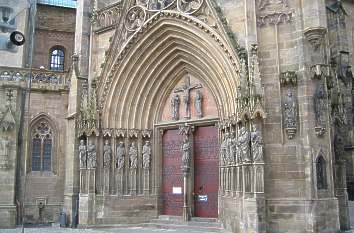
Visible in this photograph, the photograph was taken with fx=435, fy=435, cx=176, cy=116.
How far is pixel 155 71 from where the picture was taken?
1677 cm

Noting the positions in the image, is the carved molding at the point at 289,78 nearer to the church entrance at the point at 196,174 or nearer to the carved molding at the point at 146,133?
the church entrance at the point at 196,174

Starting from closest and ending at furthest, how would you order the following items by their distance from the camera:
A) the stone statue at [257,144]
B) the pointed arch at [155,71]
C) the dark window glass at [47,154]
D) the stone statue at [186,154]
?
the stone statue at [257,144]
the pointed arch at [155,71]
the stone statue at [186,154]
the dark window glass at [47,154]

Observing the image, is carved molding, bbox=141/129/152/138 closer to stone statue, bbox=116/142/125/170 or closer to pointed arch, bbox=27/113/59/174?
stone statue, bbox=116/142/125/170

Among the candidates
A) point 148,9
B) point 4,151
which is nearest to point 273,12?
point 148,9

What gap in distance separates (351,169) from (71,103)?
12.2 m

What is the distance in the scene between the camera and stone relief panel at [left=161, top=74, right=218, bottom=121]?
1592 centimetres

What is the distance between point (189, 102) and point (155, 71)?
181 centimetres

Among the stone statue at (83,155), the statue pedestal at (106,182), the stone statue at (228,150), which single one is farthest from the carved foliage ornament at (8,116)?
the stone statue at (228,150)

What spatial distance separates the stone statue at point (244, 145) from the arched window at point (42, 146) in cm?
959

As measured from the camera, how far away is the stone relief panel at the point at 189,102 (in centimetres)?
1592

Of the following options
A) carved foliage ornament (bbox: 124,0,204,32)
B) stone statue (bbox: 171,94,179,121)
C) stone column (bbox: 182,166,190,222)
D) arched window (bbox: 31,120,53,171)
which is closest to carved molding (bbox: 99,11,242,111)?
carved foliage ornament (bbox: 124,0,204,32)

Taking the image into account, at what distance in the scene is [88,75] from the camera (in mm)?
17203

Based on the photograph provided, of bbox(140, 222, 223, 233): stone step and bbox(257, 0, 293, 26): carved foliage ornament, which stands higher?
bbox(257, 0, 293, 26): carved foliage ornament

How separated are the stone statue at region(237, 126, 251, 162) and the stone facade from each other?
0.10 ft
